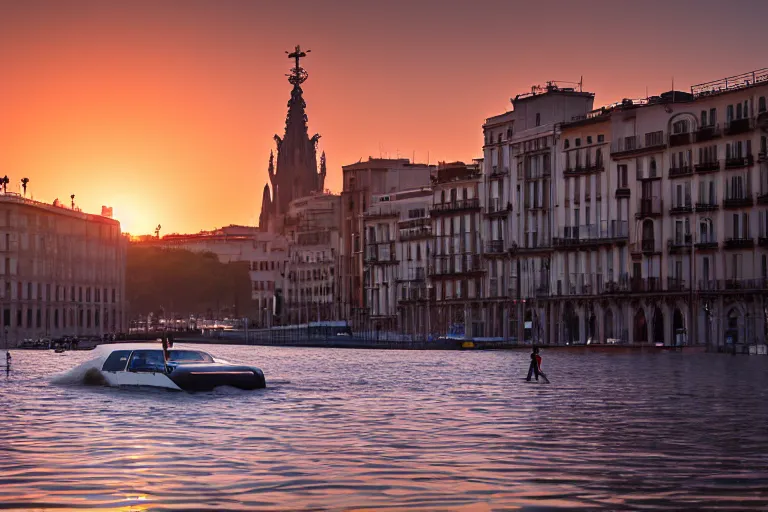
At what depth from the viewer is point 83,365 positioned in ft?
165

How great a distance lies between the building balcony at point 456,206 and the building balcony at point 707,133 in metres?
41.0

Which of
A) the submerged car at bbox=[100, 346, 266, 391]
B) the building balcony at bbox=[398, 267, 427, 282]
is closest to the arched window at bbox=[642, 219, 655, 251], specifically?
the building balcony at bbox=[398, 267, 427, 282]

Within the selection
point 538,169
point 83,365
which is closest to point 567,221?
point 538,169

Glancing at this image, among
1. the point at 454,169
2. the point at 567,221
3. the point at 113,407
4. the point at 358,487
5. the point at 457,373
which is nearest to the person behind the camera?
the point at 358,487

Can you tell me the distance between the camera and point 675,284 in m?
128

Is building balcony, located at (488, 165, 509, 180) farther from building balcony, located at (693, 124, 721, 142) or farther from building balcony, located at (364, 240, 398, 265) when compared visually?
building balcony, located at (364, 240, 398, 265)

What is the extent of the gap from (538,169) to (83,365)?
344 feet

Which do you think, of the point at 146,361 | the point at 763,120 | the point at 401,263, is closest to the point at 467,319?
the point at 401,263

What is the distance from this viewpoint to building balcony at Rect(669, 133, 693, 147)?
423 feet

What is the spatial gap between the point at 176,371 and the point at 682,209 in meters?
91.4

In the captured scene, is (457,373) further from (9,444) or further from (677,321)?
(677,321)

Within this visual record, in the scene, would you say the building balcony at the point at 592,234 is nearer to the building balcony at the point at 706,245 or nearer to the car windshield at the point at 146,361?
the building balcony at the point at 706,245

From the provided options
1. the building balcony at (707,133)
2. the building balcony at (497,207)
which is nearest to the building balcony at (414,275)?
the building balcony at (497,207)

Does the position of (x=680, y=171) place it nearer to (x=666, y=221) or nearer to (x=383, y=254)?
(x=666, y=221)
